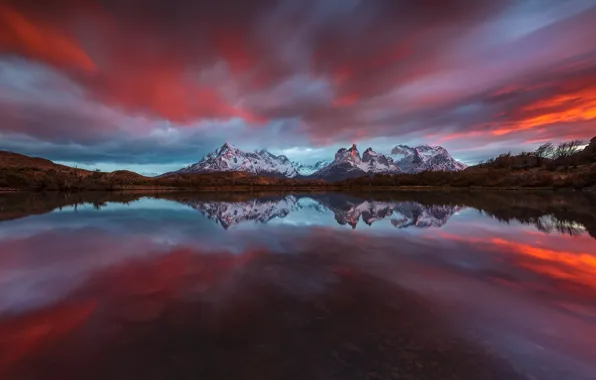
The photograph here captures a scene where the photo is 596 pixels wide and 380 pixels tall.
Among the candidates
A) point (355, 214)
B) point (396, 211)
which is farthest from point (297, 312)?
point (396, 211)

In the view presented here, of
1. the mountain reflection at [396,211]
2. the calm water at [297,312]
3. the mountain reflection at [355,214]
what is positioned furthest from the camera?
the mountain reflection at [355,214]

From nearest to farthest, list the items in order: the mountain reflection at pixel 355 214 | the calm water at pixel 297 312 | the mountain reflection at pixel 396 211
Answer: the calm water at pixel 297 312 → the mountain reflection at pixel 396 211 → the mountain reflection at pixel 355 214

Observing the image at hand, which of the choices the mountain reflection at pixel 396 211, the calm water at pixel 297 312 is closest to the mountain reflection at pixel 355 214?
the mountain reflection at pixel 396 211

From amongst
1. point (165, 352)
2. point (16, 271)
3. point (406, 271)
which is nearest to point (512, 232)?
point (406, 271)

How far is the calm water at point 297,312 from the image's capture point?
21.9 feet

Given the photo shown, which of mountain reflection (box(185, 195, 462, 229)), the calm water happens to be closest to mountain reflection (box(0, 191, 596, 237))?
Answer: mountain reflection (box(185, 195, 462, 229))

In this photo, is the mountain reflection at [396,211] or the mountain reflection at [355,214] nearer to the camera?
the mountain reflection at [396,211]

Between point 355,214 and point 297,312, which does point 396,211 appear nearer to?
point 355,214

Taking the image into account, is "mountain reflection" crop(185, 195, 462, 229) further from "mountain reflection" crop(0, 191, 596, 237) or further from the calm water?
the calm water

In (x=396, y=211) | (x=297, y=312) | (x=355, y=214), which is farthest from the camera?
(x=396, y=211)

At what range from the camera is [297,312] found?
31.5 feet

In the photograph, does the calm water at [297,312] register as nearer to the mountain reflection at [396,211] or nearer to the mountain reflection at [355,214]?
the mountain reflection at [355,214]

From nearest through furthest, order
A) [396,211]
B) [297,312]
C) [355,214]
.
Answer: [297,312] < [355,214] < [396,211]

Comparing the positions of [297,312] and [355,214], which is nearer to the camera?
[297,312]
